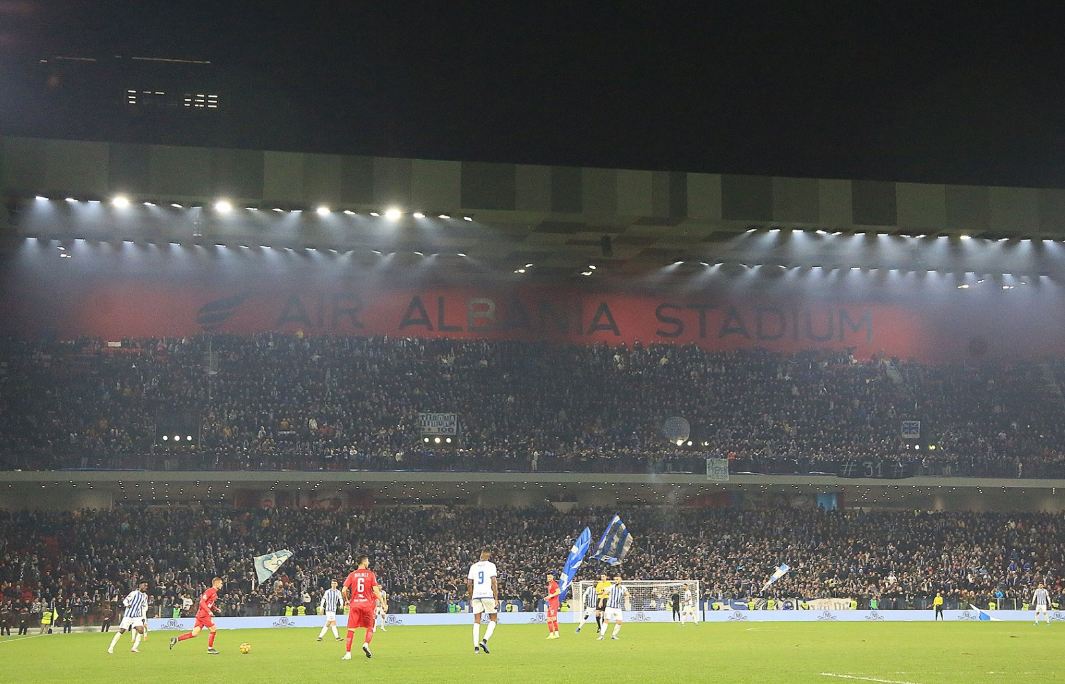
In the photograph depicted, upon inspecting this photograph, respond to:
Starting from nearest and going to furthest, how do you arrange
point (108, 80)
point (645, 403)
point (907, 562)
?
point (108, 80), point (907, 562), point (645, 403)

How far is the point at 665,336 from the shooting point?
191 ft

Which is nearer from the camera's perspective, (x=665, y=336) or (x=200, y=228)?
(x=200, y=228)

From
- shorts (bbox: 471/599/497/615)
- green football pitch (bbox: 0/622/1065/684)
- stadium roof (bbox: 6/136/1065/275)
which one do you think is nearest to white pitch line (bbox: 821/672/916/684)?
green football pitch (bbox: 0/622/1065/684)

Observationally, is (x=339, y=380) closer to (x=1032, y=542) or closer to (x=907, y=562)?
(x=907, y=562)

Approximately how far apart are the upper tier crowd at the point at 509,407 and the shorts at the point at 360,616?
2724cm

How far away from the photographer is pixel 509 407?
181 ft

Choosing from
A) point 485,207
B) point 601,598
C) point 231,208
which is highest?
point 231,208

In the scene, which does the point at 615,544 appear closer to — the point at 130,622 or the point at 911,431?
the point at 911,431

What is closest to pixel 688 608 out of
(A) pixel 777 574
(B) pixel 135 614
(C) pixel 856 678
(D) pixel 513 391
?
(A) pixel 777 574

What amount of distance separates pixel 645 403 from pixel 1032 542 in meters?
18.8

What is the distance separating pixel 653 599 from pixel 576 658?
23503 mm

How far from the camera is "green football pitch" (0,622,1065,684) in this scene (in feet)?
63.7

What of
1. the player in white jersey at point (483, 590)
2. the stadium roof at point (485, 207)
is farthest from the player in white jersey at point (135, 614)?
the stadium roof at point (485, 207)

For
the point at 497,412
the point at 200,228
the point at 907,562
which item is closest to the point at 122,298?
the point at 200,228
